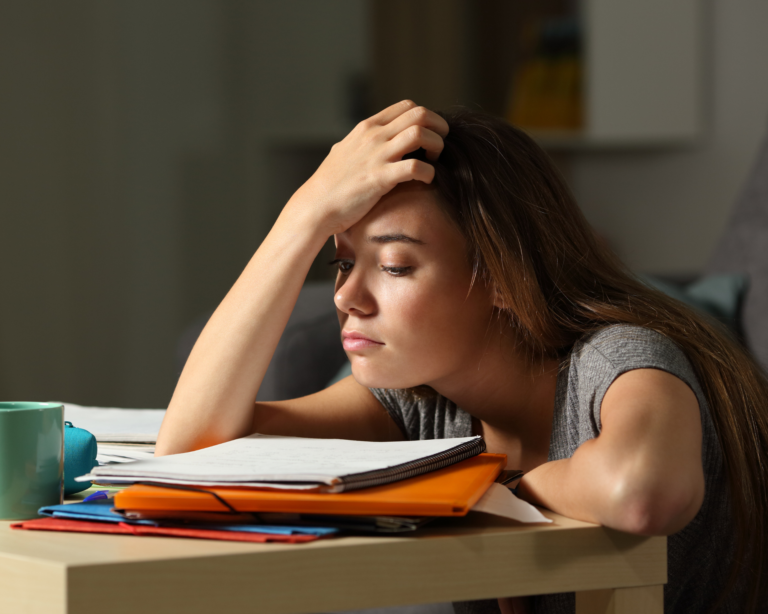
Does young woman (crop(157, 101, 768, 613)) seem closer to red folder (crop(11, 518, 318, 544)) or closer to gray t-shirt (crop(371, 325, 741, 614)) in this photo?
gray t-shirt (crop(371, 325, 741, 614))

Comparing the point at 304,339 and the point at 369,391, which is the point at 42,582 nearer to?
the point at 369,391

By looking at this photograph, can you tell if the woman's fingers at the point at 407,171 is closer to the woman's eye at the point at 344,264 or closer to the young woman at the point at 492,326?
the young woman at the point at 492,326

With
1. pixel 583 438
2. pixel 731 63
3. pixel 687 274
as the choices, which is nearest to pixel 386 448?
pixel 583 438

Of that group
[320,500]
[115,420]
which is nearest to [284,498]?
[320,500]

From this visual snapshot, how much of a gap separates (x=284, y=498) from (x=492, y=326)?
396 millimetres

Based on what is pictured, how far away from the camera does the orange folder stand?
0.53 metres

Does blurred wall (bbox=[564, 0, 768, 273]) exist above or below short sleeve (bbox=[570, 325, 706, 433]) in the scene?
above

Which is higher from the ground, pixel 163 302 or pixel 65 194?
pixel 65 194

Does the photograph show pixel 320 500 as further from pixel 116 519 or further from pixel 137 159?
pixel 137 159

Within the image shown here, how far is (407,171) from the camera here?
79 centimetres

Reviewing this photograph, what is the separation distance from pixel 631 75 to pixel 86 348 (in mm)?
2190

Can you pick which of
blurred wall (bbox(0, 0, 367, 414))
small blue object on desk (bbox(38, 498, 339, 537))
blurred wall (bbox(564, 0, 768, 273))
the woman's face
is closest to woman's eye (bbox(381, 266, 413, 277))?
the woman's face

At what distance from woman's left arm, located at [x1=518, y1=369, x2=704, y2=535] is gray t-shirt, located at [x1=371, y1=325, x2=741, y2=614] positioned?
5 cm

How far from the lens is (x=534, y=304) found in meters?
0.82
